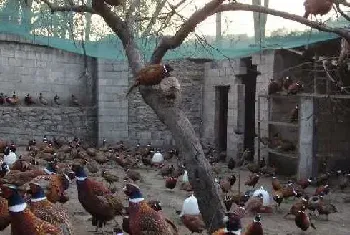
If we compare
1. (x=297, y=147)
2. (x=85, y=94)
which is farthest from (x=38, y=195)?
(x=85, y=94)

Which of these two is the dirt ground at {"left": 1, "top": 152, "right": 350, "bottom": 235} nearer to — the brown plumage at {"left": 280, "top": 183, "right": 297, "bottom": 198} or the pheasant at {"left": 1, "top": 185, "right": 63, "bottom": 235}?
the brown plumage at {"left": 280, "top": 183, "right": 297, "bottom": 198}

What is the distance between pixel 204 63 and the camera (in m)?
19.0

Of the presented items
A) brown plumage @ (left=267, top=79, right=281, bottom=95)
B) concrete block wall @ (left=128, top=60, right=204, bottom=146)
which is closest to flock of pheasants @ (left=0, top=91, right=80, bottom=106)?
concrete block wall @ (left=128, top=60, right=204, bottom=146)

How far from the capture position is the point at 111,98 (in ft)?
60.0

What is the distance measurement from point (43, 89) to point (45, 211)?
40.9ft

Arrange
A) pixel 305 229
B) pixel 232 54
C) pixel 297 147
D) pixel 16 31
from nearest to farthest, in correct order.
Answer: pixel 305 229 → pixel 297 147 → pixel 232 54 → pixel 16 31

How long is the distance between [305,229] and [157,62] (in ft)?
13.5

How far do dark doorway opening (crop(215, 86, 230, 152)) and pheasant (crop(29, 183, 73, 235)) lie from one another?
12.4m

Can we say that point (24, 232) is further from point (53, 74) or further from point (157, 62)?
point (53, 74)

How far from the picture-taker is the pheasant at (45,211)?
225 inches

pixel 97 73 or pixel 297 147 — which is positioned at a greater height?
pixel 97 73

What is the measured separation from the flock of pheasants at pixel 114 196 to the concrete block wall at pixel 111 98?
1115 millimetres

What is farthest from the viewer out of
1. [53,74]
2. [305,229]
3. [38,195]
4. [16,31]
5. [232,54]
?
[53,74]

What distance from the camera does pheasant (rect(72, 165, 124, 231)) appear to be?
7.38 meters
